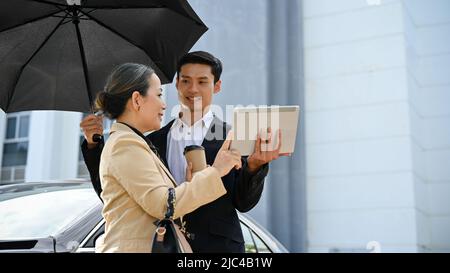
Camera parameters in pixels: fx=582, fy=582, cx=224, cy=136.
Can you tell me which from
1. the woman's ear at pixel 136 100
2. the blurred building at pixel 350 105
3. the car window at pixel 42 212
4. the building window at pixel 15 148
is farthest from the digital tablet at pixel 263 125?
the building window at pixel 15 148

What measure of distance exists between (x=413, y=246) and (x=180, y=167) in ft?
19.8

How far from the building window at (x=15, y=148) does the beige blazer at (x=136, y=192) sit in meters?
10.5

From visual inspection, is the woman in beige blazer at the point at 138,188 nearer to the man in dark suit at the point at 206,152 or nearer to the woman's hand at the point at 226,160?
the woman's hand at the point at 226,160

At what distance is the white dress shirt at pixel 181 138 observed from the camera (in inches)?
80.2

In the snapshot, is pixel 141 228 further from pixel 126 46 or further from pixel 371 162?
pixel 371 162

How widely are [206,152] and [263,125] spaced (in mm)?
346

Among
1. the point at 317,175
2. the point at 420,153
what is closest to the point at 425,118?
the point at 420,153

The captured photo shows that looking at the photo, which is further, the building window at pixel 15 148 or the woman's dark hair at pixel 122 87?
the building window at pixel 15 148

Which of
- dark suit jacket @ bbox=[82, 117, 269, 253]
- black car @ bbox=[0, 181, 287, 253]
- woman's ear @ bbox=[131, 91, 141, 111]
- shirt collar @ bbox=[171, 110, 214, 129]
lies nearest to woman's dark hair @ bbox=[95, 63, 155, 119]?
woman's ear @ bbox=[131, 91, 141, 111]

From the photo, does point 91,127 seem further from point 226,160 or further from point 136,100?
point 226,160

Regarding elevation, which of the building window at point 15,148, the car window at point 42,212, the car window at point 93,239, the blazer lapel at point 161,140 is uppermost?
the building window at point 15,148

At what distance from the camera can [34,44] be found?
2328 millimetres

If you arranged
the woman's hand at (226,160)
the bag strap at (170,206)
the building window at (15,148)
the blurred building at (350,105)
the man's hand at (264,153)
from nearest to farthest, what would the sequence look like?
the bag strap at (170,206) < the woman's hand at (226,160) < the man's hand at (264,153) < the blurred building at (350,105) < the building window at (15,148)

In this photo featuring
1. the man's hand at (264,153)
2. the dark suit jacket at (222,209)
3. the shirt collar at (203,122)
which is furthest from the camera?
the shirt collar at (203,122)
